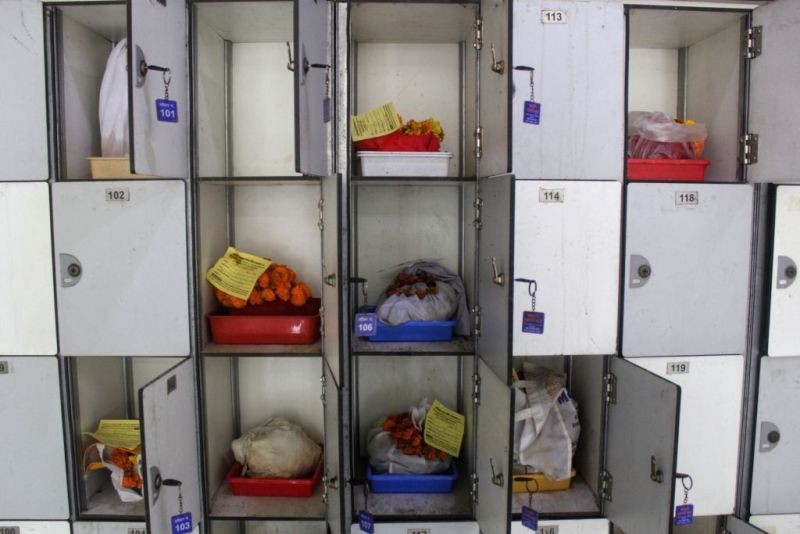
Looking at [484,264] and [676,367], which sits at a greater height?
[484,264]

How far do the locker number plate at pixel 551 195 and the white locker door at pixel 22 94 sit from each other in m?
1.55

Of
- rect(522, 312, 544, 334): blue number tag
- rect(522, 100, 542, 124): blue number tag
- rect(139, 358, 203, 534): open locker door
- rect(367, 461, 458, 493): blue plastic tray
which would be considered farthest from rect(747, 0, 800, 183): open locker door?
rect(139, 358, 203, 534): open locker door

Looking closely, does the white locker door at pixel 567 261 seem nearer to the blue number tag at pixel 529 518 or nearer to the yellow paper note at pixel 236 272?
the blue number tag at pixel 529 518

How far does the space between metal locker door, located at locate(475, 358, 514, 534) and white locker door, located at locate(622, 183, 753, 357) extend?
48cm

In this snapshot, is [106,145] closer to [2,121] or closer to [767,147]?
[2,121]

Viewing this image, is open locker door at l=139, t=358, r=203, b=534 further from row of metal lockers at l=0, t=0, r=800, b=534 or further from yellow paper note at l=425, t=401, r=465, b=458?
yellow paper note at l=425, t=401, r=465, b=458

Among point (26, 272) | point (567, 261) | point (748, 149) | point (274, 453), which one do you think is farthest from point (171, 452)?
point (748, 149)

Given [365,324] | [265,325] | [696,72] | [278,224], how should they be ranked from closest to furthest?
[365,324] → [265,325] → [696,72] → [278,224]

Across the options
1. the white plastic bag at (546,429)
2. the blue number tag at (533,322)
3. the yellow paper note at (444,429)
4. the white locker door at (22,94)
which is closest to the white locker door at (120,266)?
Result: the white locker door at (22,94)

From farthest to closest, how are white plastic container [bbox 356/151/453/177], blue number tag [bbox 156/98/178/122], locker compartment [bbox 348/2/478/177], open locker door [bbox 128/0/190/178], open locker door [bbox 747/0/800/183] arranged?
locker compartment [bbox 348/2/478/177]
white plastic container [bbox 356/151/453/177]
open locker door [bbox 747/0/800/183]
blue number tag [bbox 156/98/178/122]
open locker door [bbox 128/0/190/178]

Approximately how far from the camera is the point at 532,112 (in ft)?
5.52

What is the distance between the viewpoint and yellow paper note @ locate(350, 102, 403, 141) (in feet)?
6.14

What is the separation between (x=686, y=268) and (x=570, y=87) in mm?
691

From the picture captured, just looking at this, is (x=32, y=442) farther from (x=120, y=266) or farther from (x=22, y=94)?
(x=22, y=94)
